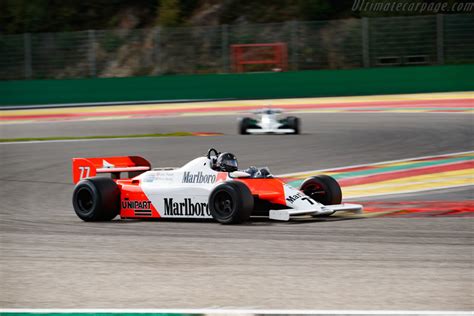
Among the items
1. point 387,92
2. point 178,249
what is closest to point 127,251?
point 178,249

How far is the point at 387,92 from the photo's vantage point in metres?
27.1

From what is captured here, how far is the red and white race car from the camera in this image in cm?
892

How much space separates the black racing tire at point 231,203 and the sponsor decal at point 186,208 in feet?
0.74

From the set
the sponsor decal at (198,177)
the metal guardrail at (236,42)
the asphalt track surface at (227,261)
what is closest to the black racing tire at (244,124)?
the asphalt track surface at (227,261)

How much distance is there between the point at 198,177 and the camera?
31.0ft

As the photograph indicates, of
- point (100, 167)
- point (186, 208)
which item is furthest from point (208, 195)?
point (100, 167)

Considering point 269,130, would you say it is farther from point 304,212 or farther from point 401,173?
point 304,212

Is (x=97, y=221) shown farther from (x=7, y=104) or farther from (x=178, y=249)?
(x=7, y=104)

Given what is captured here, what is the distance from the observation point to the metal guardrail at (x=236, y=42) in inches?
1107

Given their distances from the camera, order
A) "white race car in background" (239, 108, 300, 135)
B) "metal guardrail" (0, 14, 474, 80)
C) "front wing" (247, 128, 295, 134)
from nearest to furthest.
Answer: "front wing" (247, 128, 295, 134) → "white race car in background" (239, 108, 300, 135) → "metal guardrail" (0, 14, 474, 80)

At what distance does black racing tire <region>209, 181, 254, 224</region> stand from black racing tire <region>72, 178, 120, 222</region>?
4.25ft

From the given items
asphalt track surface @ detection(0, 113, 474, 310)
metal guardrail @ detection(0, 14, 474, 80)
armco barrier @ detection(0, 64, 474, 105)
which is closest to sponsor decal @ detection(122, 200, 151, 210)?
asphalt track surface @ detection(0, 113, 474, 310)

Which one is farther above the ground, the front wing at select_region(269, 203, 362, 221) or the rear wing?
the rear wing

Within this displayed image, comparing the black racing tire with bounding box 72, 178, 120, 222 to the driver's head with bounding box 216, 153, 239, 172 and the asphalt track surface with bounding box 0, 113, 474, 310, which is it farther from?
the driver's head with bounding box 216, 153, 239, 172
